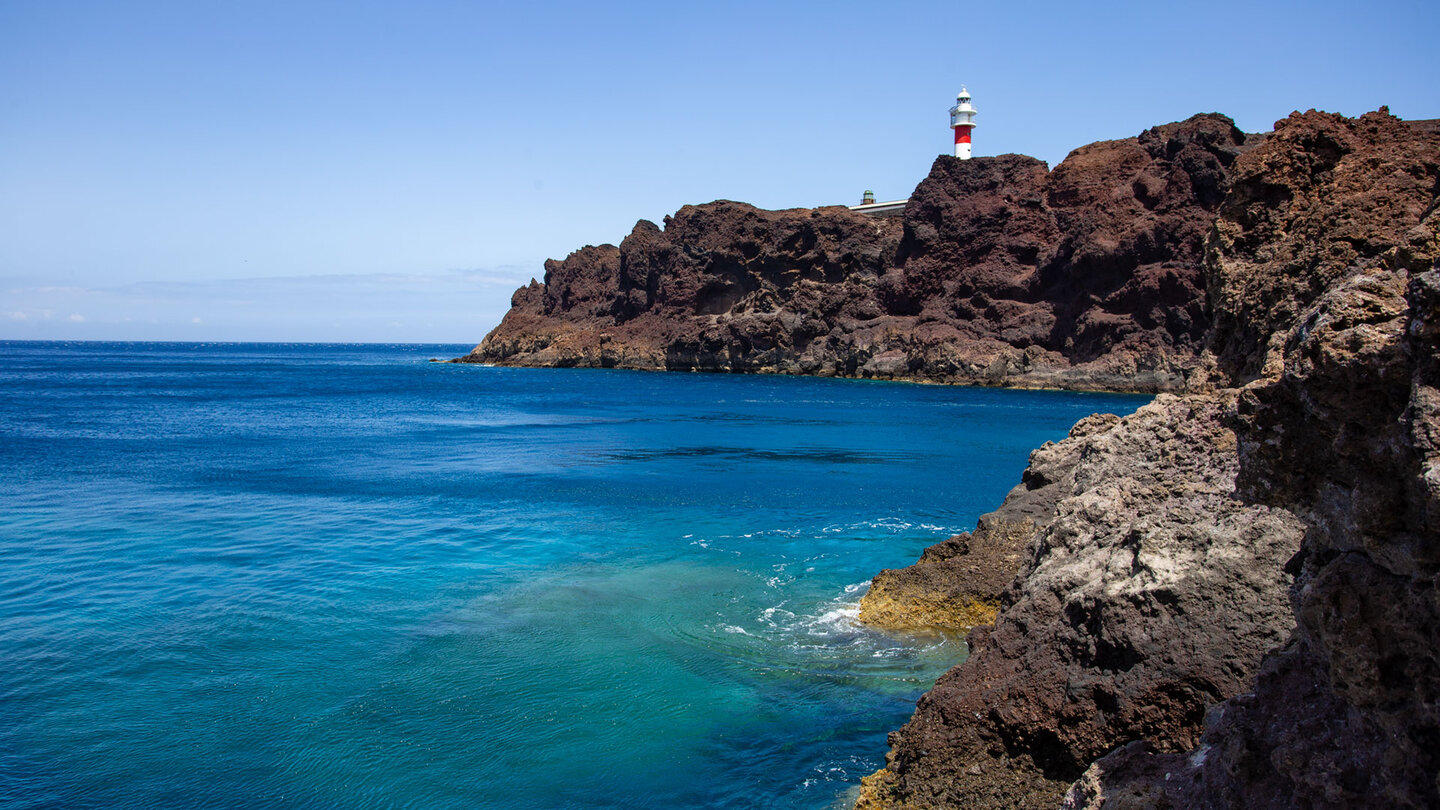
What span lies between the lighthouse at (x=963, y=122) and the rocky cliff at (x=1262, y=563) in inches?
3144

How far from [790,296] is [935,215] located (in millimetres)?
15176

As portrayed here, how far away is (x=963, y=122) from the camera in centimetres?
8200

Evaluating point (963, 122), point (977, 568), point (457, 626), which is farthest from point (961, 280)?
point (457, 626)

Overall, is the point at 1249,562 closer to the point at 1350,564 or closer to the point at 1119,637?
the point at 1119,637

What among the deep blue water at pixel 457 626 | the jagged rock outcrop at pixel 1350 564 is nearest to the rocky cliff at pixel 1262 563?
the jagged rock outcrop at pixel 1350 564

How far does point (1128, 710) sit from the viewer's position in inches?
186

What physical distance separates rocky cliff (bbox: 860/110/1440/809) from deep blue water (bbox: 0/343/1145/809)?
6.21 feet

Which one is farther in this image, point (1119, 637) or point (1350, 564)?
point (1119, 637)

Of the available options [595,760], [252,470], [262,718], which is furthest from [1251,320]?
[252,470]

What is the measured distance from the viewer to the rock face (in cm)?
5653

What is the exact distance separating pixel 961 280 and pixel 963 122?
67.9ft

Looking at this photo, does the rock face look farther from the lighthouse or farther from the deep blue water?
the deep blue water

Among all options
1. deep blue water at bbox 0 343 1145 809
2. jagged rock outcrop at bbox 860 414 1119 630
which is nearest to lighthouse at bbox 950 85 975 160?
deep blue water at bbox 0 343 1145 809

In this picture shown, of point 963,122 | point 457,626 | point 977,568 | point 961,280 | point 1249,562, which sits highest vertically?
point 963,122
